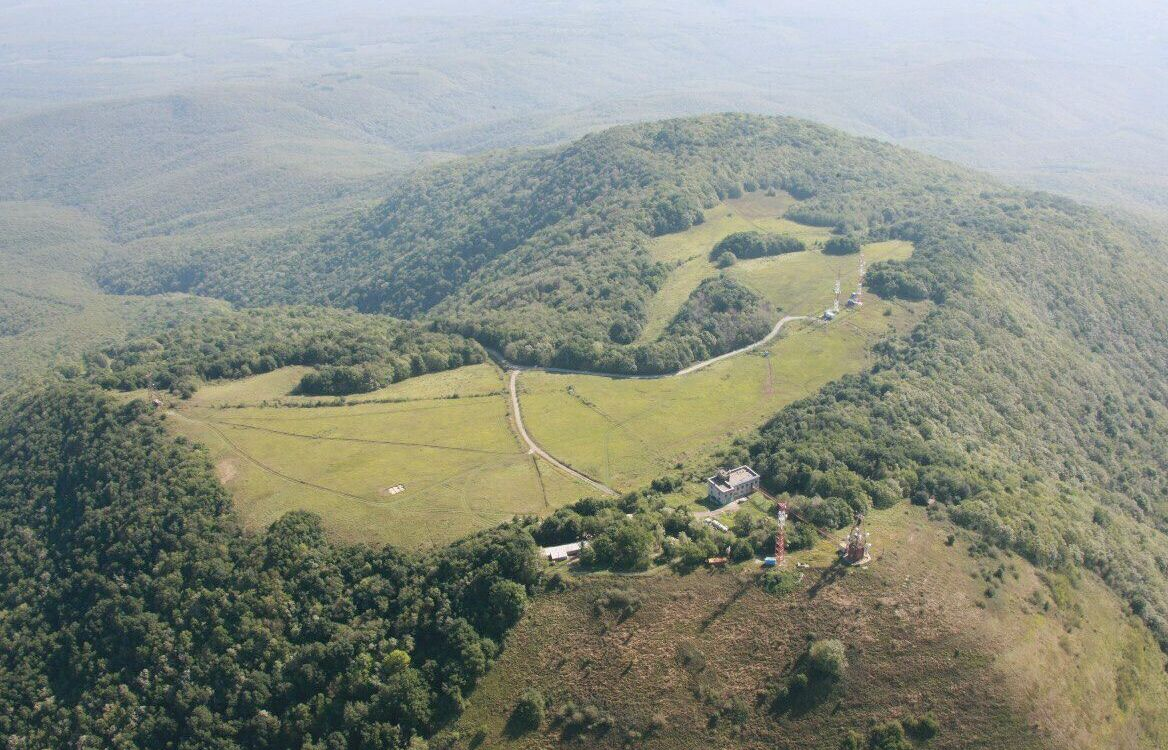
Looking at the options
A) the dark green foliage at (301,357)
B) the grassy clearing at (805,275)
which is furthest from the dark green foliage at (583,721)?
the grassy clearing at (805,275)

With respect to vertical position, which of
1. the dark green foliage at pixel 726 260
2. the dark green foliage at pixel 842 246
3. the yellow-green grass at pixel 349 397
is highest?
the dark green foliage at pixel 842 246

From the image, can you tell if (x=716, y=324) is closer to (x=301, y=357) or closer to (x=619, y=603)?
(x=301, y=357)

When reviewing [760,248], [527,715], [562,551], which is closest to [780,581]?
[562,551]

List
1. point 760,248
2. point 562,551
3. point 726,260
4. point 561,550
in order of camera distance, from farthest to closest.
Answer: point 760,248
point 726,260
point 561,550
point 562,551

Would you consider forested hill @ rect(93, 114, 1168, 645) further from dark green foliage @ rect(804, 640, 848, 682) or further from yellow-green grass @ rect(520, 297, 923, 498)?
dark green foliage @ rect(804, 640, 848, 682)

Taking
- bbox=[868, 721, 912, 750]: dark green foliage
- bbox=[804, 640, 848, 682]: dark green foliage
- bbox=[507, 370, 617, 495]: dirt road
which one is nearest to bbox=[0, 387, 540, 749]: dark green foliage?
bbox=[507, 370, 617, 495]: dirt road

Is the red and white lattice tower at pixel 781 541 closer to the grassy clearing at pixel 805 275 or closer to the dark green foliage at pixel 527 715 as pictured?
the dark green foliage at pixel 527 715

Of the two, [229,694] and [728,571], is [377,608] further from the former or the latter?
[728,571]
